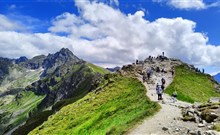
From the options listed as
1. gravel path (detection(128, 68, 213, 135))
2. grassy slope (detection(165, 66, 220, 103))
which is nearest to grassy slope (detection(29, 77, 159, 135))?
gravel path (detection(128, 68, 213, 135))

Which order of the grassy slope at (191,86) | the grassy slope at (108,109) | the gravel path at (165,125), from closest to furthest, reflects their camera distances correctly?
the gravel path at (165,125) < the grassy slope at (108,109) < the grassy slope at (191,86)

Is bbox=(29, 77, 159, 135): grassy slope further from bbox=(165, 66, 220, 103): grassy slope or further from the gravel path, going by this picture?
bbox=(165, 66, 220, 103): grassy slope

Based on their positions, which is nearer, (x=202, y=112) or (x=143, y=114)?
(x=202, y=112)

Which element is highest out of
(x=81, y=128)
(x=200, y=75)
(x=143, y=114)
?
(x=200, y=75)

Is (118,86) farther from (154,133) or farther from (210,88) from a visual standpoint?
(154,133)

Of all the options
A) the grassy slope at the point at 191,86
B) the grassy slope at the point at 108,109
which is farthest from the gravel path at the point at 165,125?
the grassy slope at the point at 191,86

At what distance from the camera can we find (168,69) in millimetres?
100188

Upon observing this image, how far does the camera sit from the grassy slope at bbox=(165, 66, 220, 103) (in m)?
75.6

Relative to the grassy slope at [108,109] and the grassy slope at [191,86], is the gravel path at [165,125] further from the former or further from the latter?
the grassy slope at [191,86]

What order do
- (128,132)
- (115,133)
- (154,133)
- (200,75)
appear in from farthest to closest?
(200,75) → (115,133) → (128,132) → (154,133)

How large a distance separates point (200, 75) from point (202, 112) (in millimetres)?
58805

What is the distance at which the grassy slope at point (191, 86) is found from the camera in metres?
75.6

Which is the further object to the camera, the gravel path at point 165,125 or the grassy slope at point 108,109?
the grassy slope at point 108,109

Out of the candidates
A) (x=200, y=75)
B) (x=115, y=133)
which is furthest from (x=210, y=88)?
(x=115, y=133)
